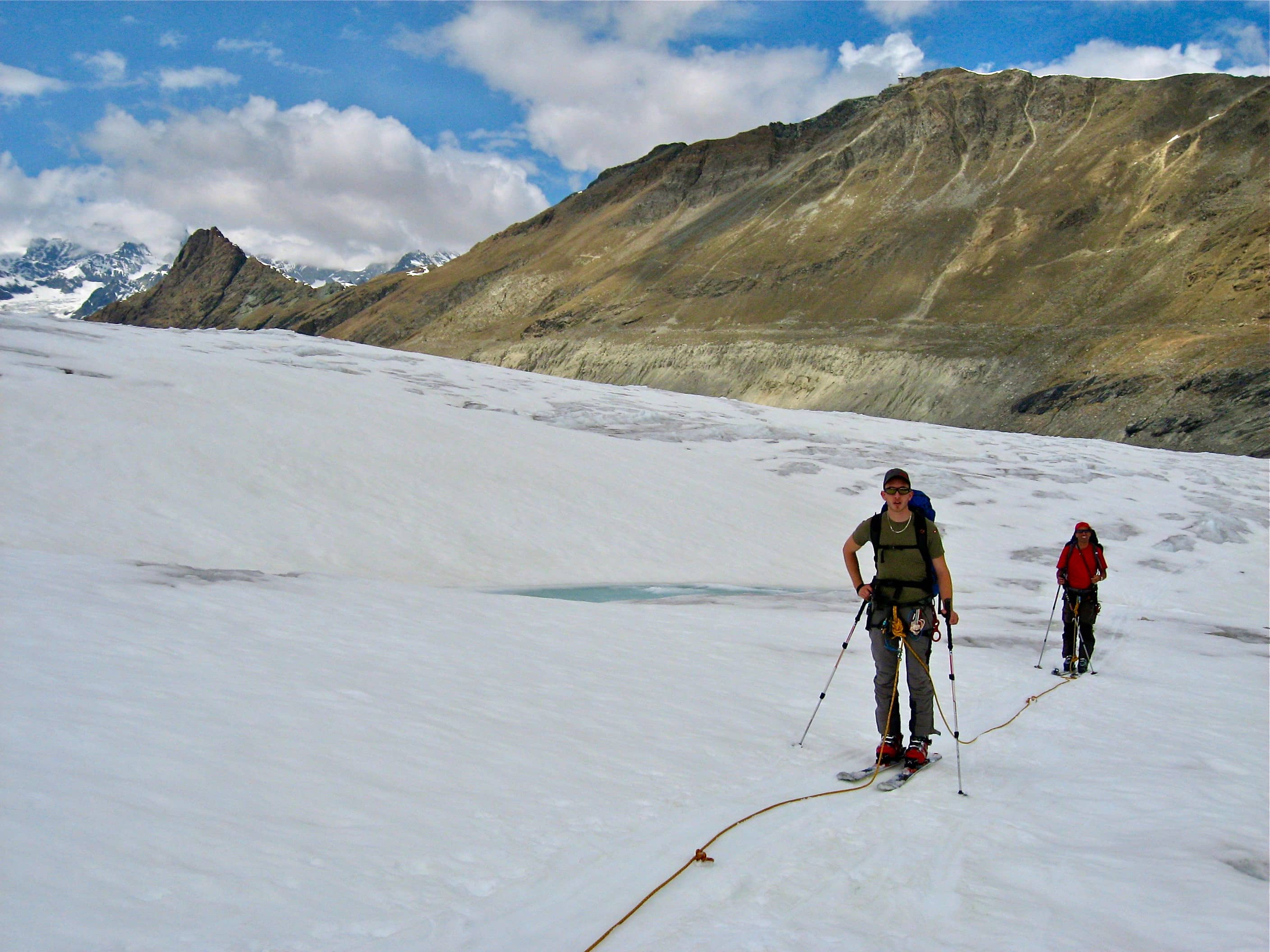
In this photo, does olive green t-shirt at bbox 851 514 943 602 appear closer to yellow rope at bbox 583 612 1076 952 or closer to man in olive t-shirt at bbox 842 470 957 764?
man in olive t-shirt at bbox 842 470 957 764

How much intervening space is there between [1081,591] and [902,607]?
6774mm

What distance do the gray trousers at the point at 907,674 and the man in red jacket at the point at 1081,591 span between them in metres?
5.96

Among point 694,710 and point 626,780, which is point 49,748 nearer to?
point 626,780

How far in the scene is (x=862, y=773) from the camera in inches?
273

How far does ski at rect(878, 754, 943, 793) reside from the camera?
675cm

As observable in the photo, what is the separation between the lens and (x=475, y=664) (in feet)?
28.6

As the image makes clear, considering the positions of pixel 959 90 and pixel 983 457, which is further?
pixel 959 90

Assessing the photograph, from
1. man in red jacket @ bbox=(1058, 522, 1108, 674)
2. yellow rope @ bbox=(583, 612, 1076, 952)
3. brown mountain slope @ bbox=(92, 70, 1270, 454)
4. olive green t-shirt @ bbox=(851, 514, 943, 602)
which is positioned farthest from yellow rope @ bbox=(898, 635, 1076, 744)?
brown mountain slope @ bbox=(92, 70, 1270, 454)

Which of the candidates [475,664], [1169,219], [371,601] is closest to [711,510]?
[371,601]

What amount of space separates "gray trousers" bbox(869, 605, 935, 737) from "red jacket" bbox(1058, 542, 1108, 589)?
6.54 metres

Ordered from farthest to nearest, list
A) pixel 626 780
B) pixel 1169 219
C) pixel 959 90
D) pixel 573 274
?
pixel 573 274
pixel 959 90
pixel 1169 219
pixel 626 780

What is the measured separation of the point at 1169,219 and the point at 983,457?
7152 cm

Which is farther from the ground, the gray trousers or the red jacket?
the red jacket

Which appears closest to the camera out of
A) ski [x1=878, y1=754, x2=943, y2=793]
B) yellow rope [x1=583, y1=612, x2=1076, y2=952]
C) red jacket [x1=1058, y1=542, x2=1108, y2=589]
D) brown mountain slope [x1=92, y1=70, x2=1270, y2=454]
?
yellow rope [x1=583, y1=612, x2=1076, y2=952]
